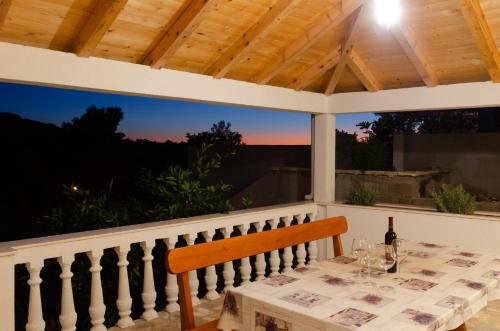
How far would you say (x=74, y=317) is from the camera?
3.12 m

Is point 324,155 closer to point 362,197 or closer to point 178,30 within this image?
point 362,197

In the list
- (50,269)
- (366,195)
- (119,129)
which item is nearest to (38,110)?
(119,129)

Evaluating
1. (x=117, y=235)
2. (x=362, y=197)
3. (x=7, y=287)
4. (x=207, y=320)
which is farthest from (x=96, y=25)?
(x=362, y=197)

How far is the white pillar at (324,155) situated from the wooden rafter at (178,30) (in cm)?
256

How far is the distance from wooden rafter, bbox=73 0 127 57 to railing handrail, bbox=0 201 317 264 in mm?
1326

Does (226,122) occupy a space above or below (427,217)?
above

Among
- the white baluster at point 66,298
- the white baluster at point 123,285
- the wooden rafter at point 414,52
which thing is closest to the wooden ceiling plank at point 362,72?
the wooden rafter at point 414,52

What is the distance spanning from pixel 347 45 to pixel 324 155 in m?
1.59

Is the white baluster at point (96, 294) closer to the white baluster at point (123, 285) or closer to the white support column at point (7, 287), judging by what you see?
the white baluster at point (123, 285)

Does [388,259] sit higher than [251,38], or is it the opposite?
[251,38]

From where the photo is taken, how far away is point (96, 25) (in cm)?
296

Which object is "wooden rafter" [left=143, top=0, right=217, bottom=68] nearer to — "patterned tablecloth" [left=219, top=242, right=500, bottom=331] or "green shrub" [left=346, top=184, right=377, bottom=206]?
"patterned tablecloth" [left=219, top=242, right=500, bottom=331]

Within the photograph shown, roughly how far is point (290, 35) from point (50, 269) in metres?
3.33

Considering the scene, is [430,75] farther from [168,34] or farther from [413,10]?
[168,34]
